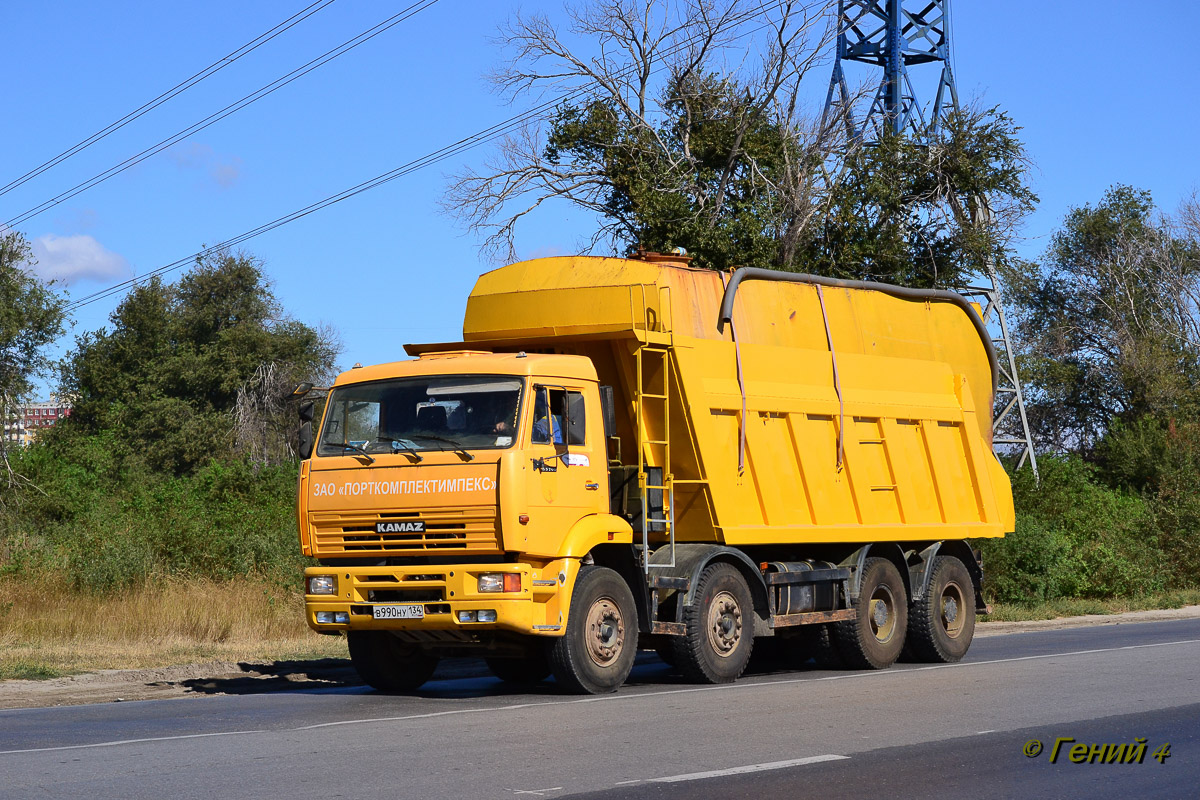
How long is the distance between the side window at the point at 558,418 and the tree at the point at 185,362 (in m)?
34.8

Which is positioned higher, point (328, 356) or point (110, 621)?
point (328, 356)

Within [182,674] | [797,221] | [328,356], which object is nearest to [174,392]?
[328,356]

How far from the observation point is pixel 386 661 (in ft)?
40.4

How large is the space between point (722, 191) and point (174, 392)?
91.5 ft

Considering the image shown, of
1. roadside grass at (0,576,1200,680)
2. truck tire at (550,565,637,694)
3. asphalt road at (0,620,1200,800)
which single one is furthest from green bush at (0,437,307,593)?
truck tire at (550,565,637,694)

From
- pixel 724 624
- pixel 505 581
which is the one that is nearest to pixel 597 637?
pixel 505 581

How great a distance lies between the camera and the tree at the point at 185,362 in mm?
45750

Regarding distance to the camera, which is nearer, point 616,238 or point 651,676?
point 651,676

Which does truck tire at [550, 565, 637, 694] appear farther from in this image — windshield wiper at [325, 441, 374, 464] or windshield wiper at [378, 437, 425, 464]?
windshield wiper at [325, 441, 374, 464]

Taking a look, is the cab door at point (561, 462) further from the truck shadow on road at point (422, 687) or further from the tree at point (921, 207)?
the tree at point (921, 207)

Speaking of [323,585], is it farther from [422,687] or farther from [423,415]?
[422,687]

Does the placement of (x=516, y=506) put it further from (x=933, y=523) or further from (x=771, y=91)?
(x=771, y=91)

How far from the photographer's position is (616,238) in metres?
26.9

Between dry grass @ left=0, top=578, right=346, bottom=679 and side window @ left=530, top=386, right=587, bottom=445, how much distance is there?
5.50m
